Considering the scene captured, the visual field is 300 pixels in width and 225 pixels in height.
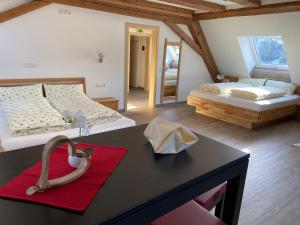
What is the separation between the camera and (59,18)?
4.35 meters

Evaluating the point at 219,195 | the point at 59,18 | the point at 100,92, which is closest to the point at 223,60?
the point at 100,92

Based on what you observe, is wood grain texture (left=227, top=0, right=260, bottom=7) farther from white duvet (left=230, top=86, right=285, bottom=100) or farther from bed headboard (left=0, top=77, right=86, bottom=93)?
bed headboard (left=0, top=77, right=86, bottom=93)

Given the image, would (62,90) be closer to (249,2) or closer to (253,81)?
(249,2)

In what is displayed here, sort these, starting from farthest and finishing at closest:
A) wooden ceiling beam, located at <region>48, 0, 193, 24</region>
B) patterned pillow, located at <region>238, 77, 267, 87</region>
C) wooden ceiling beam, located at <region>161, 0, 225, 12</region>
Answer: patterned pillow, located at <region>238, 77, 267, 87</region> < wooden ceiling beam, located at <region>48, 0, 193, 24</region> < wooden ceiling beam, located at <region>161, 0, 225, 12</region>

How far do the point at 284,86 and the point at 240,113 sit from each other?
1.69m

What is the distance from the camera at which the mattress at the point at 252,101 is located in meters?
4.74

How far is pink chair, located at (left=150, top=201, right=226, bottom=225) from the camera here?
3.76ft

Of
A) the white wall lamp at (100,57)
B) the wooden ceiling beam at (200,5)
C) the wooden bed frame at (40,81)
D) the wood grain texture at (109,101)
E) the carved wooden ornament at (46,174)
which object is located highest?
the wooden ceiling beam at (200,5)

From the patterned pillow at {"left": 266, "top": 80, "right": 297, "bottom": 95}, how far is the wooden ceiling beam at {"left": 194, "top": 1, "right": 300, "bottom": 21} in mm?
1962

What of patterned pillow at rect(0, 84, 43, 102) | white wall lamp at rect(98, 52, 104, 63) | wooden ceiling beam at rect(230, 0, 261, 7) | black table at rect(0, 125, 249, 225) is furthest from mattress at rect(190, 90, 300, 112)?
black table at rect(0, 125, 249, 225)

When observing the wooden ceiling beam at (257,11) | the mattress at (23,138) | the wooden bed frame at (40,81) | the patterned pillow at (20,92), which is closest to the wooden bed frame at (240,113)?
the wooden ceiling beam at (257,11)

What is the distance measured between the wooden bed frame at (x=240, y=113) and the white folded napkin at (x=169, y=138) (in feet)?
13.1

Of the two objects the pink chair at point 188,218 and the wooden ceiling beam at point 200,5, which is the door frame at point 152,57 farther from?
the pink chair at point 188,218

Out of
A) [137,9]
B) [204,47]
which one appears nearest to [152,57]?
[137,9]
